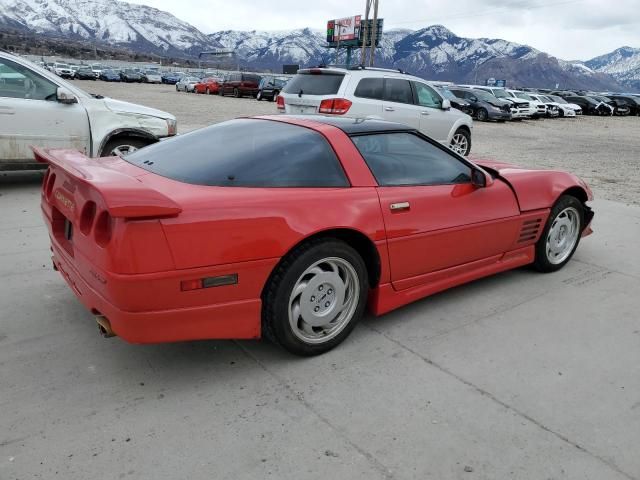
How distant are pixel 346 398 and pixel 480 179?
1.82m

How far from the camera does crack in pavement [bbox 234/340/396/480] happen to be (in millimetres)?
2156

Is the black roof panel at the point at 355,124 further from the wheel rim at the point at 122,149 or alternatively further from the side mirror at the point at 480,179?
the wheel rim at the point at 122,149

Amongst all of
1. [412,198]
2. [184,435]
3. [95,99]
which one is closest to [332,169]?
[412,198]

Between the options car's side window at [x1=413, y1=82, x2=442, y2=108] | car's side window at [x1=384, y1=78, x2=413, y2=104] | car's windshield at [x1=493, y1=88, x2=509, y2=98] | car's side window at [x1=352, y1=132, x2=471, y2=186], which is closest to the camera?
car's side window at [x1=352, y1=132, x2=471, y2=186]

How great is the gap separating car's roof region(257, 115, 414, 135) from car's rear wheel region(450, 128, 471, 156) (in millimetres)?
7421

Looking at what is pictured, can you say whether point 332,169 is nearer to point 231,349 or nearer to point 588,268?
point 231,349

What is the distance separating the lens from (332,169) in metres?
3.05

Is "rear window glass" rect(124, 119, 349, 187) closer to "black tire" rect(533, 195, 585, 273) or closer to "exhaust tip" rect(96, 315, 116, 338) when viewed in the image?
"exhaust tip" rect(96, 315, 116, 338)

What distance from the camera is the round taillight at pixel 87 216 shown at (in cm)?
254

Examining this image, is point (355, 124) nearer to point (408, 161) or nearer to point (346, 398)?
point (408, 161)

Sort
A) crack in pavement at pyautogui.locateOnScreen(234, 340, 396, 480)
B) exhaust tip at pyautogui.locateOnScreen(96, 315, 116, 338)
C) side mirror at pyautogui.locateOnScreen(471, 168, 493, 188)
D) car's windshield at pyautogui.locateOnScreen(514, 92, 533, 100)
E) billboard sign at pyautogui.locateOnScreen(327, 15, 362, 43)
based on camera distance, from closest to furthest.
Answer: crack in pavement at pyautogui.locateOnScreen(234, 340, 396, 480) < exhaust tip at pyautogui.locateOnScreen(96, 315, 116, 338) < side mirror at pyautogui.locateOnScreen(471, 168, 493, 188) < car's windshield at pyautogui.locateOnScreen(514, 92, 533, 100) < billboard sign at pyautogui.locateOnScreen(327, 15, 362, 43)

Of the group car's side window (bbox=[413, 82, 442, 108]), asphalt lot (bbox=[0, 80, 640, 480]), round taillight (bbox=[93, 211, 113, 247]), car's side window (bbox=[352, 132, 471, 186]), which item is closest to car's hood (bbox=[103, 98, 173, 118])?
asphalt lot (bbox=[0, 80, 640, 480])

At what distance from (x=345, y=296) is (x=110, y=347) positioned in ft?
4.39

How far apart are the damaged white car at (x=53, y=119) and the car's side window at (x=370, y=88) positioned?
3.78 meters
